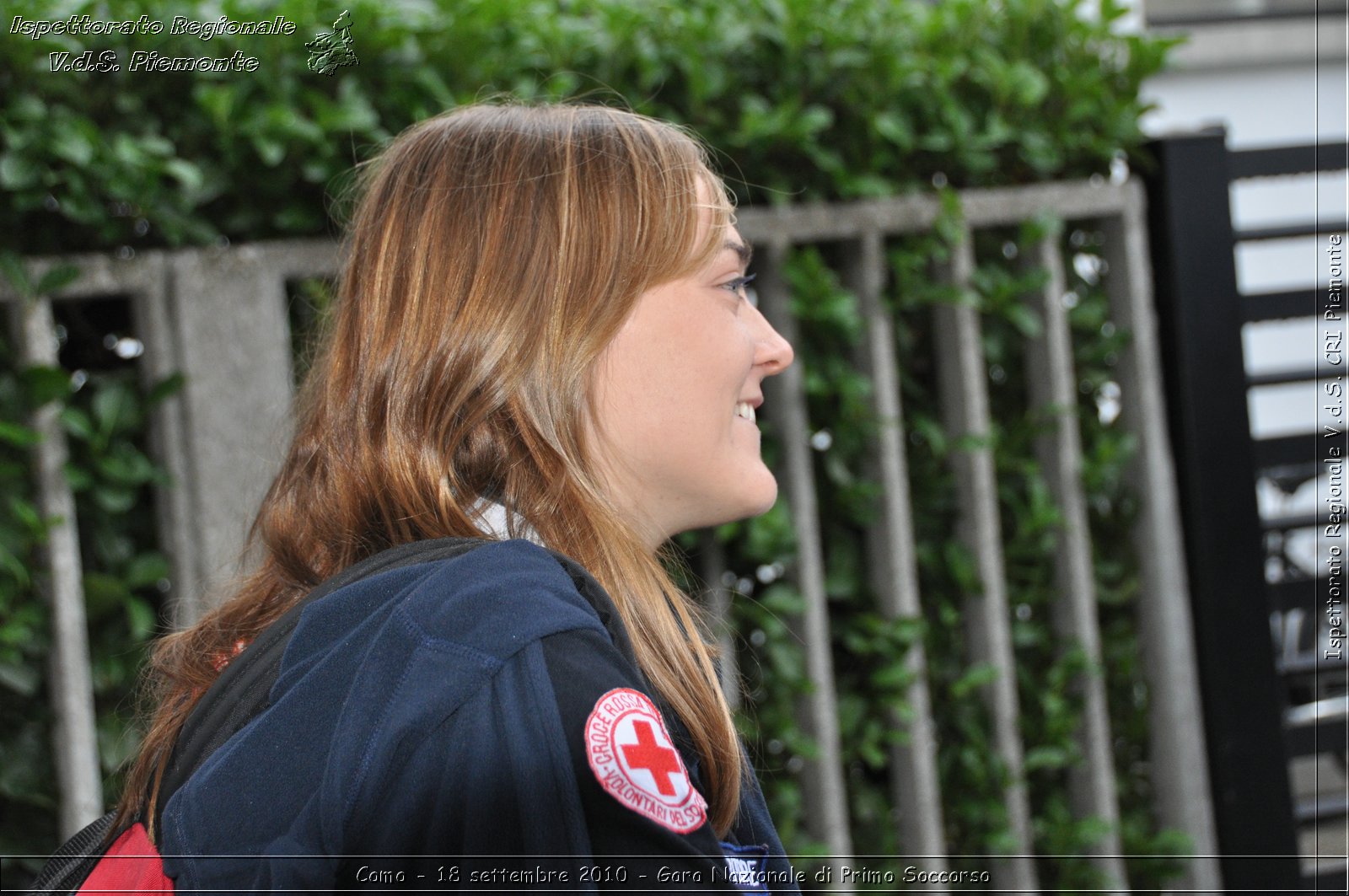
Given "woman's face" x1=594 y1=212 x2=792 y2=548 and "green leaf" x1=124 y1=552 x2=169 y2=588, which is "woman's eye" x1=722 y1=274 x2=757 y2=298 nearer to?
"woman's face" x1=594 y1=212 x2=792 y2=548

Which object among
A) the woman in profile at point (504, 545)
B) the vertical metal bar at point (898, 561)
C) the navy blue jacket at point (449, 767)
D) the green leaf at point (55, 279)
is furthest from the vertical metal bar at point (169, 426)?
the vertical metal bar at point (898, 561)

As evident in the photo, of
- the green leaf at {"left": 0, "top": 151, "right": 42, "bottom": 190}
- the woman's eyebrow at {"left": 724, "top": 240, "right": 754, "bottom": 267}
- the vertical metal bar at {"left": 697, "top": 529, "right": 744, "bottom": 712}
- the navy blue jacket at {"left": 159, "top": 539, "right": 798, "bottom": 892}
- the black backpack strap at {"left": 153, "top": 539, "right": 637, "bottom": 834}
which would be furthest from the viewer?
the vertical metal bar at {"left": 697, "top": 529, "right": 744, "bottom": 712}

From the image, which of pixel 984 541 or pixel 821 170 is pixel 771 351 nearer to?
pixel 821 170

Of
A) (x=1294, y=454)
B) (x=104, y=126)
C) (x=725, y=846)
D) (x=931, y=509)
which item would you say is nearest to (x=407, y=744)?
(x=725, y=846)

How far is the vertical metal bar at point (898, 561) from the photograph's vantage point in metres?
2.56

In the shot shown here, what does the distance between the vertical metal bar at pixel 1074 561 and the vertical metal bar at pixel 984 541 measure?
0.18 metres

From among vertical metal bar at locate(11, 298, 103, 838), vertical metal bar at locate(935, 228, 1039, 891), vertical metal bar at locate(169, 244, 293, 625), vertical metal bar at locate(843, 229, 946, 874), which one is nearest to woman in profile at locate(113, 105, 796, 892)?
vertical metal bar at locate(169, 244, 293, 625)

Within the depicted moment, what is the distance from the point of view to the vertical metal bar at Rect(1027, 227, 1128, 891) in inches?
108

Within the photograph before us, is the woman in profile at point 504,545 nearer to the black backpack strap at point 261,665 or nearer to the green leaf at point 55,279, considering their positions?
the black backpack strap at point 261,665

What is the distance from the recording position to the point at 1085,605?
275 cm

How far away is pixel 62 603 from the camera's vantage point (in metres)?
2.03

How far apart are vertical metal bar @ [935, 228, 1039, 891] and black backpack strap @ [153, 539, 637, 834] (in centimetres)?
174

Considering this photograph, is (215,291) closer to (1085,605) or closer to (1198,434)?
(1085,605)

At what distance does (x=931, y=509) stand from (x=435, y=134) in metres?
1.68
